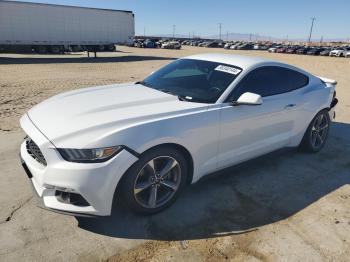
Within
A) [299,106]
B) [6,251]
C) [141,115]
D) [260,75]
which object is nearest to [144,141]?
[141,115]

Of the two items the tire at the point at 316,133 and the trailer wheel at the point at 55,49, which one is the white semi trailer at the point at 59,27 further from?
the tire at the point at 316,133

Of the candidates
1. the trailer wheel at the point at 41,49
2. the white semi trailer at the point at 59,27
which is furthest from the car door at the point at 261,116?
the trailer wheel at the point at 41,49

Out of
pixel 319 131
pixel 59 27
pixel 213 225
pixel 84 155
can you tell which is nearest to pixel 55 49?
pixel 59 27

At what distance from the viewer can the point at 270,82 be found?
4.45 metres

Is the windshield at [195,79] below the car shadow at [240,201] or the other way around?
the other way around

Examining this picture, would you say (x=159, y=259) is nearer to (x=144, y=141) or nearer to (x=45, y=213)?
(x=144, y=141)

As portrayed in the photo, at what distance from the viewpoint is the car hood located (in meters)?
2.98

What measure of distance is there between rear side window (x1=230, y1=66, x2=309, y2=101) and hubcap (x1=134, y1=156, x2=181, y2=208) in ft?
3.77

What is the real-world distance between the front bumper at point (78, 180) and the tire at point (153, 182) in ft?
0.45

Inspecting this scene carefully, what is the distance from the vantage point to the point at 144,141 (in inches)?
121

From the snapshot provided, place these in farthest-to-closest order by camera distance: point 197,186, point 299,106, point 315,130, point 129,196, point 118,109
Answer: point 315,130
point 299,106
point 197,186
point 118,109
point 129,196

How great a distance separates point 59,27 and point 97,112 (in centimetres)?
2706

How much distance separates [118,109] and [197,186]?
1.53m

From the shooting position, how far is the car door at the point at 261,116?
12.7ft
